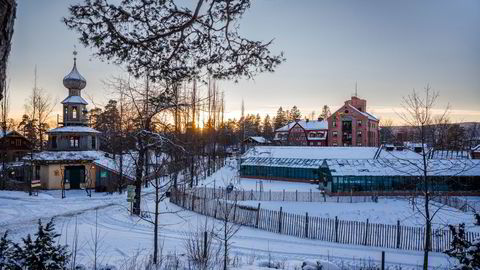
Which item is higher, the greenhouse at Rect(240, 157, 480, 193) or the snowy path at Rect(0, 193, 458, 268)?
the greenhouse at Rect(240, 157, 480, 193)

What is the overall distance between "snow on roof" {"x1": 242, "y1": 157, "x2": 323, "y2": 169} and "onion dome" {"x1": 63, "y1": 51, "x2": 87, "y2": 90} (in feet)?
72.4

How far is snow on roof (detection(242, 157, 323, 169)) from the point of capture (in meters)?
42.3

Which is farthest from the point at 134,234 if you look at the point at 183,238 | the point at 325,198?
the point at 325,198

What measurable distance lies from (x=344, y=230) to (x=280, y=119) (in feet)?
318

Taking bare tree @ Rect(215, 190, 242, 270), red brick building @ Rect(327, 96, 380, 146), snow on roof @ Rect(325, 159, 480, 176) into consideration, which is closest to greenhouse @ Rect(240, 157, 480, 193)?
snow on roof @ Rect(325, 159, 480, 176)

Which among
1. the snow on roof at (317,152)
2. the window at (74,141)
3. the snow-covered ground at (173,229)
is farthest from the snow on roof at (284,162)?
the window at (74,141)

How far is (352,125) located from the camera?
66250mm

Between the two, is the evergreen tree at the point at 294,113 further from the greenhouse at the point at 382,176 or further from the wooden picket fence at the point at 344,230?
the wooden picket fence at the point at 344,230

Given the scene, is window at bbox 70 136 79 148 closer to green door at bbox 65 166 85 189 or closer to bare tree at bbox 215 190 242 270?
green door at bbox 65 166 85 189

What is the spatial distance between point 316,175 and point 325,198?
34.4 ft

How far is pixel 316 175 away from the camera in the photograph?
41500 mm

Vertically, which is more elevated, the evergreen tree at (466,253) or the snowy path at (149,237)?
the evergreen tree at (466,253)

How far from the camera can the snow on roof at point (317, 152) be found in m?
45.2

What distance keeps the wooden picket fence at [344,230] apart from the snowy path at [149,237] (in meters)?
0.82
